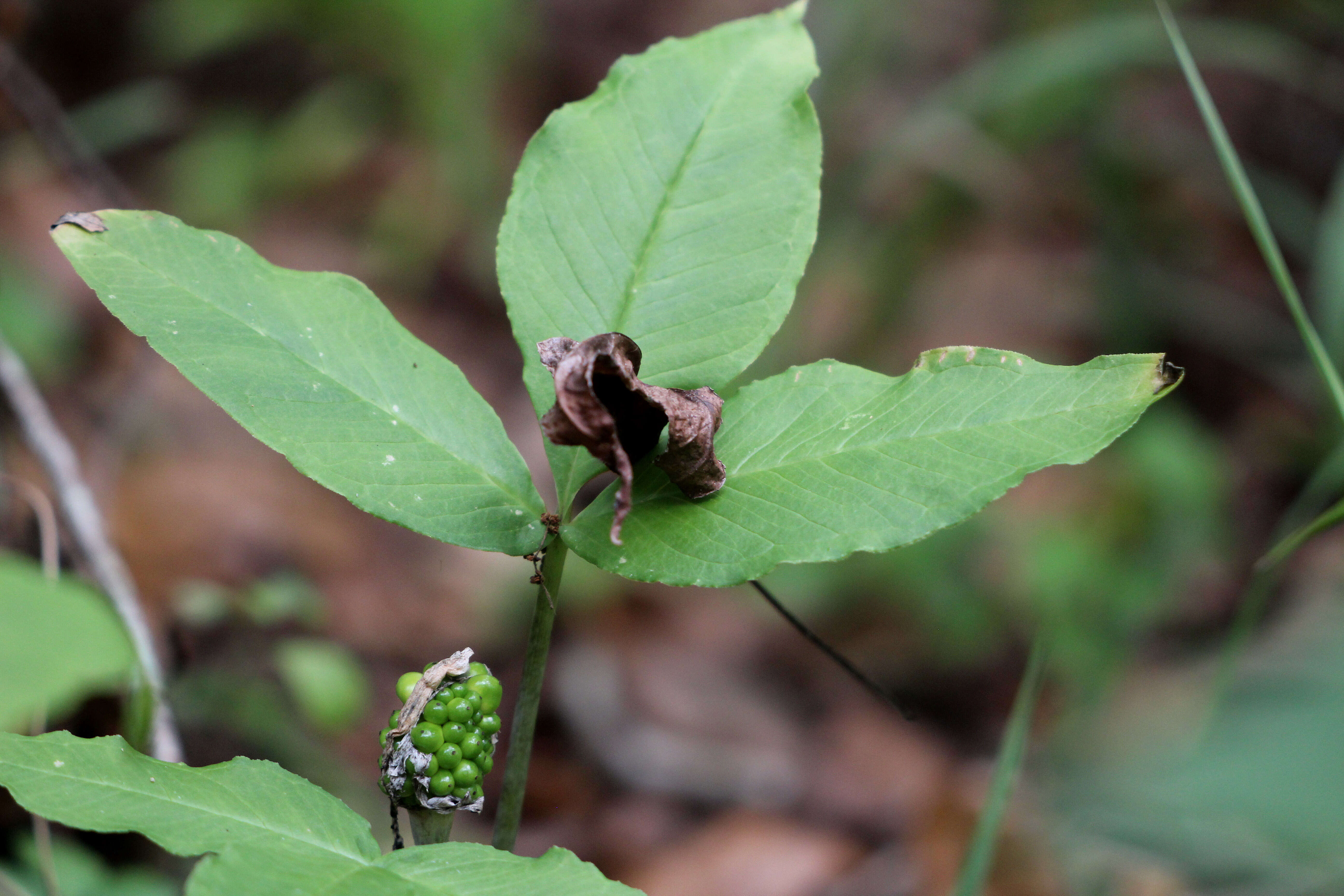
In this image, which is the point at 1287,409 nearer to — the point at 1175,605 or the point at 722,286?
the point at 1175,605

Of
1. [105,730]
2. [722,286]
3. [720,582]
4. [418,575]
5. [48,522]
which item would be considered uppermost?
[722,286]

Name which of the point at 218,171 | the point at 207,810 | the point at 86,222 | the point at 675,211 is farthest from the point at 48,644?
the point at 218,171

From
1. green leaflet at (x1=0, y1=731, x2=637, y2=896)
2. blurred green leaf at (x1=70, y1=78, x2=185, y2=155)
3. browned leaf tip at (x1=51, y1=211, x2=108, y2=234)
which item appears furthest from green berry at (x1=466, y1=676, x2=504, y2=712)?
blurred green leaf at (x1=70, y1=78, x2=185, y2=155)

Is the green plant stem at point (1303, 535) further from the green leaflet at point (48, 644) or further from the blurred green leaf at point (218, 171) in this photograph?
the blurred green leaf at point (218, 171)

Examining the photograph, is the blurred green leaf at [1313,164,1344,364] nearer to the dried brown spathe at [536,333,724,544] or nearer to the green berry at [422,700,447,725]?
the dried brown spathe at [536,333,724,544]

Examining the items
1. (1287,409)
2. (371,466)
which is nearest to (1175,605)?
(1287,409)

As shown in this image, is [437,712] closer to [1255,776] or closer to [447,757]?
[447,757]
